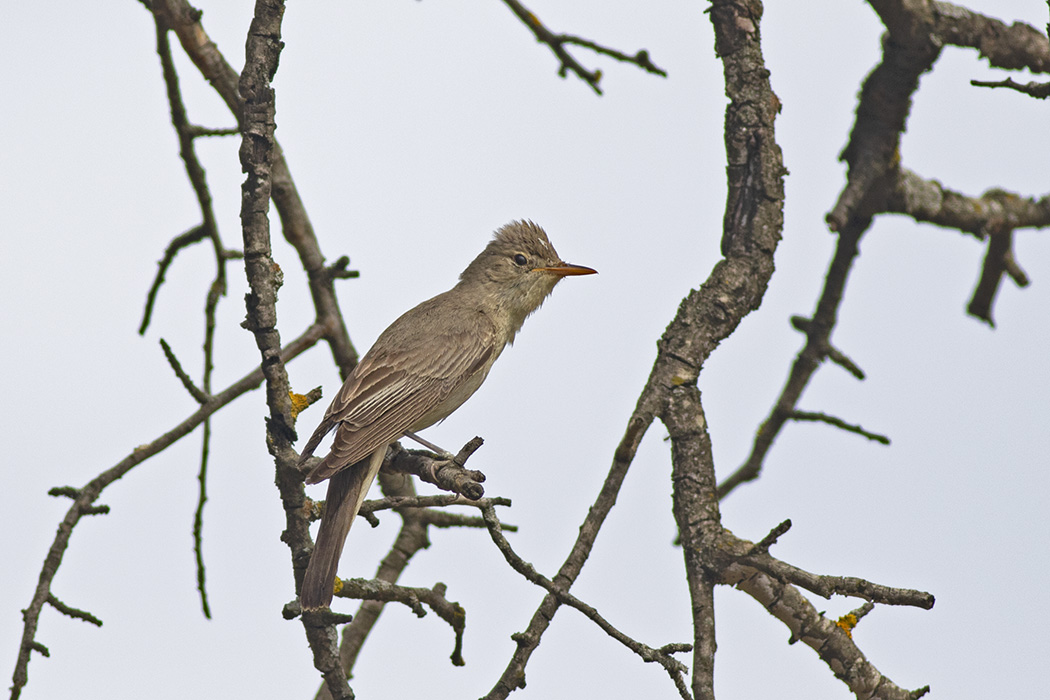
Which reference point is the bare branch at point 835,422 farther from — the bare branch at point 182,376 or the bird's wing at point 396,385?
the bare branch at point 182,376

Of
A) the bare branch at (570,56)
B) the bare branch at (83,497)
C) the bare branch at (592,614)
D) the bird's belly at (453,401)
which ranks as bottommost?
the bare branch at (592,614)

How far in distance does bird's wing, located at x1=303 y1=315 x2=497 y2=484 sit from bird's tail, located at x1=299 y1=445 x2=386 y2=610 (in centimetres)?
12

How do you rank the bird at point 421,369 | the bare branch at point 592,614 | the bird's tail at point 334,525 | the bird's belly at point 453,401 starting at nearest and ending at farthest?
the bare branch at point 592,614 < the bird's tail at point 334,525 < the bird at point 421,369 < the bird's belly at point 453,401

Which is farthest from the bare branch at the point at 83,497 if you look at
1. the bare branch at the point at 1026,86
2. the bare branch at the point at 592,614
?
the bare branch at the point at 1026,86

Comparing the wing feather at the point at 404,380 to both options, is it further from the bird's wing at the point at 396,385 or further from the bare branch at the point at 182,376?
the bare branch at the point at 182,376

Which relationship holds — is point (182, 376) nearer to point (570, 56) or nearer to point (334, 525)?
point (334, 525)

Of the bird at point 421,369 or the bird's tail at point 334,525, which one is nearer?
the bird's tail at point 334,525

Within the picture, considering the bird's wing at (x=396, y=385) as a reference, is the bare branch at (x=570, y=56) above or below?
above

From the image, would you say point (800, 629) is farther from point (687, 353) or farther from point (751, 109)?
point (751, 109)

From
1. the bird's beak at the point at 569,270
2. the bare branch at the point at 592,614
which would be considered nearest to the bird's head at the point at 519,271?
the bird's beak at the point at 569,270

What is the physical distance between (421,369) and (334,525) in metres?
1.50

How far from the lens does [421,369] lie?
5844 millimetres

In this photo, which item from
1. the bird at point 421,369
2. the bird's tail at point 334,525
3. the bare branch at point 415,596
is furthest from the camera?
the bird at point 421,369

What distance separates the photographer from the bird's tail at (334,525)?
411 cm
